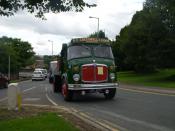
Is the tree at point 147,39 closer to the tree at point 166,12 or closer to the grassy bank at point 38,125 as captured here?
the tree at point 166,12

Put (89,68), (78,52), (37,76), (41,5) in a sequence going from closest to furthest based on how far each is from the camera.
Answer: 1. (41,5)
2. (89,68)
3. (78,52)
4. (37,76)

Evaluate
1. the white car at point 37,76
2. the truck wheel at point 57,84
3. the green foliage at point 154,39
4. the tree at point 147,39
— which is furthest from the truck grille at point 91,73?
the white car at point 37,76

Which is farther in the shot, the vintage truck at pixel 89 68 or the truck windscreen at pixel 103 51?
the truck windscreen at pixel 103 51

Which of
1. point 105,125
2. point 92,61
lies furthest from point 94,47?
point 105,125

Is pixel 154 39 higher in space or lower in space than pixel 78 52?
higher

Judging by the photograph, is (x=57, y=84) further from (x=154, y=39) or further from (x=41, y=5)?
(x=154, y=39)

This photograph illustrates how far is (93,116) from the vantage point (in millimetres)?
15789

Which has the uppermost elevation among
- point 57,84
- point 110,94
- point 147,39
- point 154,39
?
point 147,39

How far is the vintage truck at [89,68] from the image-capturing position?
21.8m

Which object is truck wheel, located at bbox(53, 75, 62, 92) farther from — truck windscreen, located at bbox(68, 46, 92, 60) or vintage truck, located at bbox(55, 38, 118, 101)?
truck windscreen, located at bbox(68, 46, 92, 60)

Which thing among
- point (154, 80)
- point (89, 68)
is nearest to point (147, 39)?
point (154, 80)

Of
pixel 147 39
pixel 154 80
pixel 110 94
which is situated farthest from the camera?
pixel 147 39

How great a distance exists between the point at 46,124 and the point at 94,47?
11400 millimetres

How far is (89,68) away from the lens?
2177 centimetres
